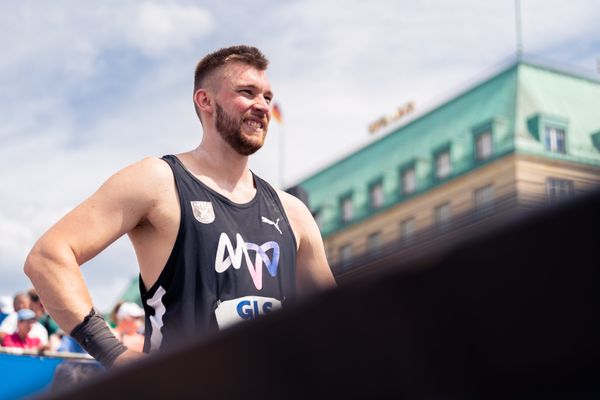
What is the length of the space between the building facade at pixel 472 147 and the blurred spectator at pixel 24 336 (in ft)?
127

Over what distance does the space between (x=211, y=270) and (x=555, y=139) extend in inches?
1966

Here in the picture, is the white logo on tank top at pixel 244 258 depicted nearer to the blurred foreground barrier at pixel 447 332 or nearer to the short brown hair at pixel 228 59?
the short brown hair at pixel 228 59

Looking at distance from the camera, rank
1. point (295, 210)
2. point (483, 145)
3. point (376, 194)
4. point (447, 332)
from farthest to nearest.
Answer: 1. point (376, 194)
2. point (483, 145)
3. point (295, 210)
4. point (447, 332)

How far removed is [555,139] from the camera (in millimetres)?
51438

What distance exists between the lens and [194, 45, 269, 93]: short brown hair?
390 cm

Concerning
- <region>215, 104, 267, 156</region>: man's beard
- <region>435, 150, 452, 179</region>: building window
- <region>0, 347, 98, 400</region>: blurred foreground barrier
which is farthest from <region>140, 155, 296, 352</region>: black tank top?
Answer: <region>435, 150, 452, 179</region>: building window

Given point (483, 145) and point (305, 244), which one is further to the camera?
point (483, 145)

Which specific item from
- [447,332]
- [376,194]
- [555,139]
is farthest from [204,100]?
[376,194]

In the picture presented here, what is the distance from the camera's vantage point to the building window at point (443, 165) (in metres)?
53.9

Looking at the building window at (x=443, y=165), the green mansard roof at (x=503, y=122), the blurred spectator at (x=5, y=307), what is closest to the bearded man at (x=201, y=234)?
the blurred spectator at (x=5, y=307)

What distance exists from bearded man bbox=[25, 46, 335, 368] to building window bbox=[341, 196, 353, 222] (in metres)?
54.9

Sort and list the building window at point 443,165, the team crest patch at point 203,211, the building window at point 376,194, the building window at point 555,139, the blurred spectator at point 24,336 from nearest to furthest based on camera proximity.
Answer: the team crest patch at point 203,211, the blurred spectator at point 24,336, the building window at point 555,139, the building window at point 443,165, the building window at point 376,194

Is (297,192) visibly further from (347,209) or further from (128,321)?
(347,209)

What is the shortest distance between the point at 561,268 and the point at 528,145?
2035 inches
